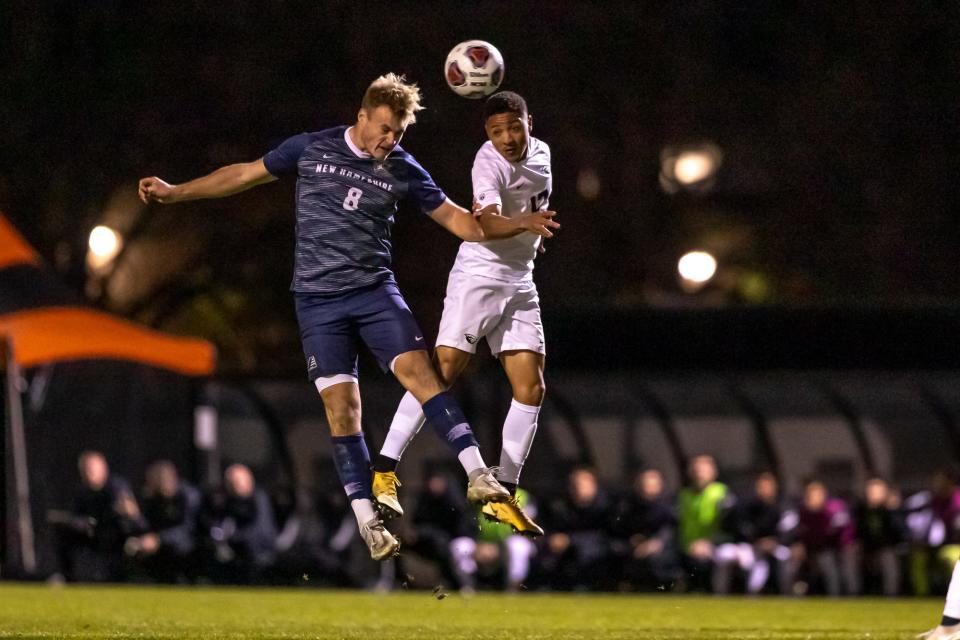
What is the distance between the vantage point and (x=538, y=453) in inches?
1020

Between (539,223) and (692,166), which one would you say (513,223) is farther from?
(692,166)

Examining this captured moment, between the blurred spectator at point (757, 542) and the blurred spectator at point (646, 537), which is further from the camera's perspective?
the blurred spectator at point (757, 542)

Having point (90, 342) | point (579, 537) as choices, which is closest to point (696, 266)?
point (579, 537)

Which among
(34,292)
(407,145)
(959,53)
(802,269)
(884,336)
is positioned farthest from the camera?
(802,269)

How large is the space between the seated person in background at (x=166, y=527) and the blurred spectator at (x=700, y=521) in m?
6.27

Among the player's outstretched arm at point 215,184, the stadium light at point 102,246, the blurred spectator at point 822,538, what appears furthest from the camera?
the stadium light at point 102,246

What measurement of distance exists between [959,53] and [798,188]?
3914 mm

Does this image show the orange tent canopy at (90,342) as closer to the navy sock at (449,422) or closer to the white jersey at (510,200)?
the white jersey at (510,200)

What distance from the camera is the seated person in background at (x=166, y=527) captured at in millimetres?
23688

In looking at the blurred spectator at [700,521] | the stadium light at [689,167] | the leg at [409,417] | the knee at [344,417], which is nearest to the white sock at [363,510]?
the leg at [409,417]

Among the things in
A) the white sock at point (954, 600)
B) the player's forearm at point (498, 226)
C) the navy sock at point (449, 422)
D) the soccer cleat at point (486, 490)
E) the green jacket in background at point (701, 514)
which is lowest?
the green jacket in background at point (701, 514)

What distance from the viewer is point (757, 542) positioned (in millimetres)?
23578

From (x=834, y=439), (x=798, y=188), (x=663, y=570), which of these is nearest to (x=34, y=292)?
(x=663, y=570)

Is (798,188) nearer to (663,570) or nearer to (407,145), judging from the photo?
(407,145)
